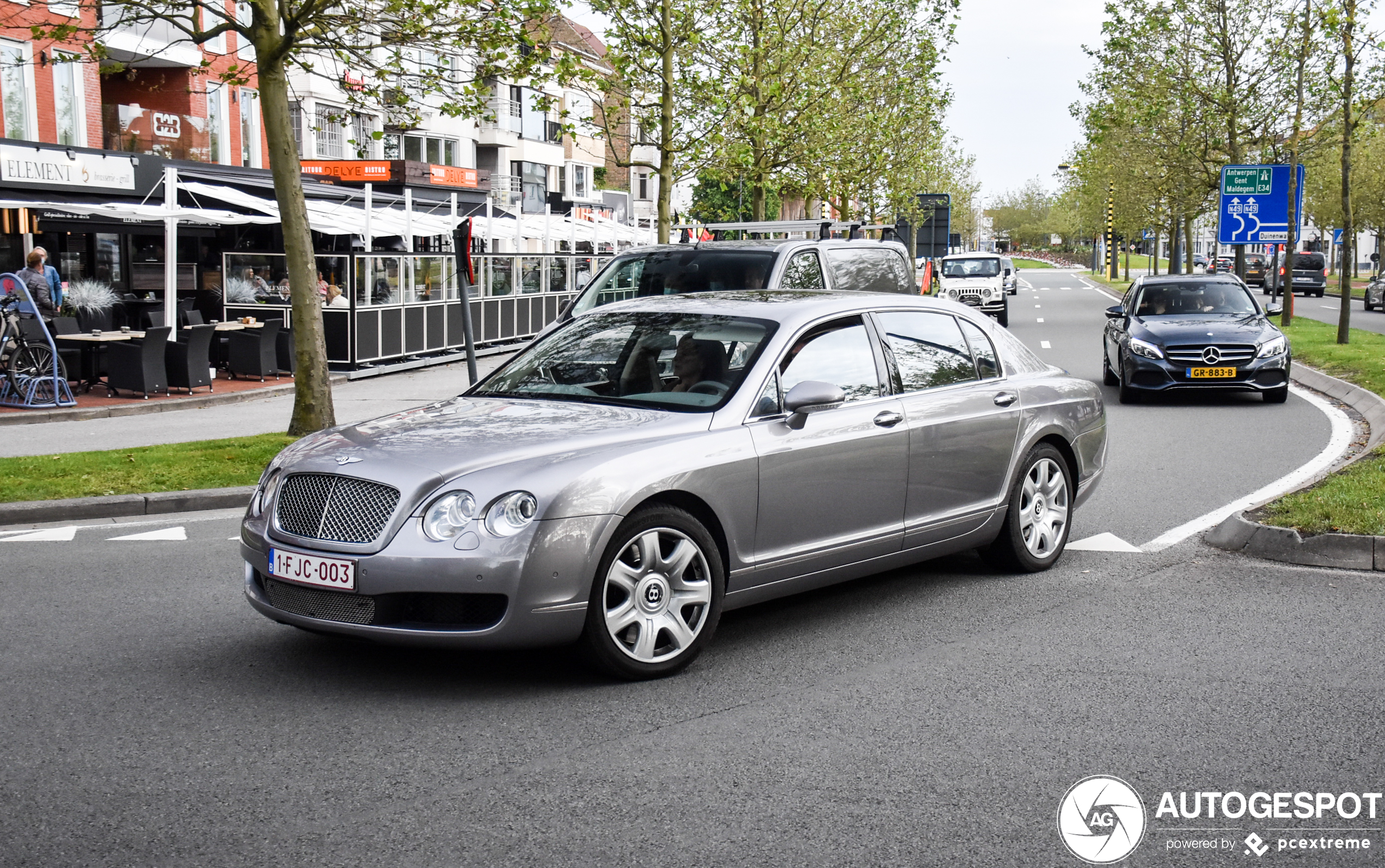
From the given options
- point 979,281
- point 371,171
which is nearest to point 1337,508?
point 979,281

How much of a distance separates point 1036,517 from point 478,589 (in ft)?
11.7

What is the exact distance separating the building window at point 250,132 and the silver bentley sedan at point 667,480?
30494 mm

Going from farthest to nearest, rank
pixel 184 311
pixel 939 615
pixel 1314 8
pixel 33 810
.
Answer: pixel 1314 8
pixel 184 311
pixel 939 615
pixel 33 810

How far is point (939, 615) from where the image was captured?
641 centimetres

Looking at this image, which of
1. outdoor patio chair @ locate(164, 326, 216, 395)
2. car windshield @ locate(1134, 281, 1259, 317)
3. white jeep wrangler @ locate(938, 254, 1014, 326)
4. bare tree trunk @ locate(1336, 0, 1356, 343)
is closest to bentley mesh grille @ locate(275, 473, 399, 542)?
outdoor patio chair @ locate(164, 326, 216, 395)

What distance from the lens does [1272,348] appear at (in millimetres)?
15820

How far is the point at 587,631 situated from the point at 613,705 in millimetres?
292

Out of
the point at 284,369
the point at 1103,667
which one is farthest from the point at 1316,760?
the point at 284,369

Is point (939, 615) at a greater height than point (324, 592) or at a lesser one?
lesser

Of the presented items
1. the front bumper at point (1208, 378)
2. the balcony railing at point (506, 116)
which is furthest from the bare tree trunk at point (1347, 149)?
the balcony railing at point (506, 116)

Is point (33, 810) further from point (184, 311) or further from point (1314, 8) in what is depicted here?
point (1314, 8)

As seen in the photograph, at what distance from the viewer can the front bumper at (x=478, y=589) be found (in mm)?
4871

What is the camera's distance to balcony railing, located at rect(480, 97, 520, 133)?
60.9 meters

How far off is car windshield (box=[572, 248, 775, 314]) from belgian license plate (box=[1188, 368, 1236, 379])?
6.56 meters
